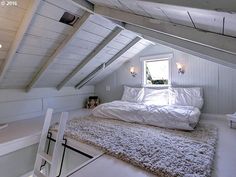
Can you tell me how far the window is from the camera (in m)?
3.76

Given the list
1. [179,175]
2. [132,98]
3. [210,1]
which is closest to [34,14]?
[210,1]

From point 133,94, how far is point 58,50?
2.11m

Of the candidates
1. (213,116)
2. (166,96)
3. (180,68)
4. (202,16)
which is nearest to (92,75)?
(166,96)

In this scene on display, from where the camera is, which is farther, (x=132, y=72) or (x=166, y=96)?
(x=132, y=72)

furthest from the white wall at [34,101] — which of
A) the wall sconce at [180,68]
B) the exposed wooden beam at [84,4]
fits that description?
the wall sconce at [180,68]

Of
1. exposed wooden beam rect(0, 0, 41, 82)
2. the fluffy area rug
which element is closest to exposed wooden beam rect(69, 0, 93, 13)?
exposed wooden beam rect(0, 0, 41, 82)

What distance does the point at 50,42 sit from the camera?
2385 millimetres

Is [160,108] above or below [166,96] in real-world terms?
below

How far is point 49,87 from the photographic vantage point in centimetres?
365

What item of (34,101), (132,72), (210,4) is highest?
(132,72)

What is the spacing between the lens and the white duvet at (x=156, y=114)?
247 centimetres

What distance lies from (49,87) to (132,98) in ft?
6.64

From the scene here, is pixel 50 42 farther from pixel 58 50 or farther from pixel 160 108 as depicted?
pixel 160 108

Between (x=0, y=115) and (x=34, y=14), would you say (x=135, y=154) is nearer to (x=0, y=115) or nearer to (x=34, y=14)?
(x=34, y=14)
